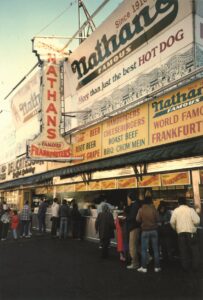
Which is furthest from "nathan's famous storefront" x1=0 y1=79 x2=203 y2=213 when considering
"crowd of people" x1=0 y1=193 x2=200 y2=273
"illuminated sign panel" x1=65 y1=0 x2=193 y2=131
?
"crowd of people" x1=0 y1=193 x2=200 y2=273

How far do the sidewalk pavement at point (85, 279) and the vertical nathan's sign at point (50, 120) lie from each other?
15.7 feet

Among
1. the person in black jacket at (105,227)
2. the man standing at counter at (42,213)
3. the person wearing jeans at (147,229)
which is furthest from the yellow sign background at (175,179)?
the man standing at counter at (42,213)

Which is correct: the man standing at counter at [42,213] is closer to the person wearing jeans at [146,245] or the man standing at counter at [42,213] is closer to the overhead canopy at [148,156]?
the overhead canopy at [148,156]

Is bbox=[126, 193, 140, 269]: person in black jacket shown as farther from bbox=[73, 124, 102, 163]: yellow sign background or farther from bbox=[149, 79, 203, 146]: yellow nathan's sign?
bbox=[73, 124, 102, 163]: yellow sign background

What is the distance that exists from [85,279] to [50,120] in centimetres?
889

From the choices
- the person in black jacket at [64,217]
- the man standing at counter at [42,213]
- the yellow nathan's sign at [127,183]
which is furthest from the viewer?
the man standing at counter at [42,213]

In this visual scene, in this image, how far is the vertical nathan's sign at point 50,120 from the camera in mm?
15812

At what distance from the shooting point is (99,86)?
15219 mm

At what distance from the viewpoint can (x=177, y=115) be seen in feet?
35.8

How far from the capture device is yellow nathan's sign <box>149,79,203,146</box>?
10.2 metres

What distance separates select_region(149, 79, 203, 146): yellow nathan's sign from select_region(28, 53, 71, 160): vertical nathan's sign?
17.9ft

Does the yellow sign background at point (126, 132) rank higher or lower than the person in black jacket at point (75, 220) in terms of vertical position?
higher

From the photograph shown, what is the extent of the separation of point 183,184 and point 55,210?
730cm

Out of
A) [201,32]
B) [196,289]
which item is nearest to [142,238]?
[196,289]
